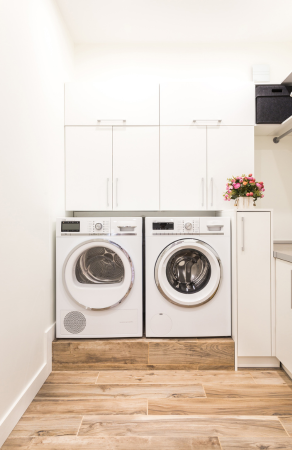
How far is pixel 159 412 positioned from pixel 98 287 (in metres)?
0.88

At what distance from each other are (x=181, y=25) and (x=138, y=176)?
136 cm

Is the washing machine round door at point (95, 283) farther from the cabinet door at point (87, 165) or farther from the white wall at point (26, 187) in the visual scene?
the cabinet door at point (87, 165)

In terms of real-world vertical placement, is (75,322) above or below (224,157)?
below

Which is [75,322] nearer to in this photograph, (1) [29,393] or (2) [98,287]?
(2) [98,287]

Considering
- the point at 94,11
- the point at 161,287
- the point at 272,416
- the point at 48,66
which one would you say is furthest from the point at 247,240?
the point at 94,11

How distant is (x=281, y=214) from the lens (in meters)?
2.69

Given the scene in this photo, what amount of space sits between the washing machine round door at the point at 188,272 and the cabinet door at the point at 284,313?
1.34 feet

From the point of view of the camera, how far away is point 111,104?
2.35 metres

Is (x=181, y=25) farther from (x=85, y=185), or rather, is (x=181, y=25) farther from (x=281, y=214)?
(x=281, y=214)

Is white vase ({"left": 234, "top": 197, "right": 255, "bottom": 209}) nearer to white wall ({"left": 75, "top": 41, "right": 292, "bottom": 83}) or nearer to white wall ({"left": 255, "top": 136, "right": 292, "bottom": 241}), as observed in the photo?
white wall ({"left": 255, "top": 136, "right": 292, "bottom": 241})

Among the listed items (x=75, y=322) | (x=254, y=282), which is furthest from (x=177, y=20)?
(x=75, y=322)

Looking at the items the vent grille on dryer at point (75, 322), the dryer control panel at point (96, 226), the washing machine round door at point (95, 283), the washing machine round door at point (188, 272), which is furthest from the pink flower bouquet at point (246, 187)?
the vent grille on dryer at point (75, 322)

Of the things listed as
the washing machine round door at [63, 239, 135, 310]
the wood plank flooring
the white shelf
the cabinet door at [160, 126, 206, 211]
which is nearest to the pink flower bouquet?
the cabinet door at [160, 126, 206, 211]

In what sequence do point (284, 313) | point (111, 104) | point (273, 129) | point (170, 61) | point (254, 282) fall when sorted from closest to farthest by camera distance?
point (284, 313), point (254, 282), point (111, 104), point (273, 129), point (170, 61)
